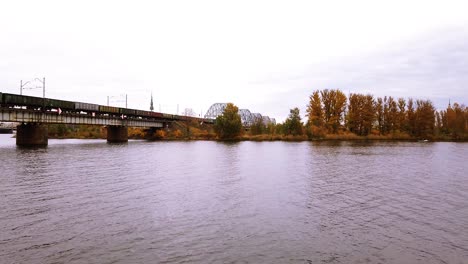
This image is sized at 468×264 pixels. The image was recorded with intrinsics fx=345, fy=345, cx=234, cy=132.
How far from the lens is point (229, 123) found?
159 m

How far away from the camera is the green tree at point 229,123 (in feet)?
522

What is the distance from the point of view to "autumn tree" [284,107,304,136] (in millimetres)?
156750

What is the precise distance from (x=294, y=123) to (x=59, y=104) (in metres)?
96.0

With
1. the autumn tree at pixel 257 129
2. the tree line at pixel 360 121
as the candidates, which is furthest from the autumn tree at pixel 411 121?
the autumn tree at pixel 257 129

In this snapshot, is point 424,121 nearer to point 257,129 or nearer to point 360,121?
point 360,121

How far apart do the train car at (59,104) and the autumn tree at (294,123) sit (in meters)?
89.7

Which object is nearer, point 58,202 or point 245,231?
point 245,231

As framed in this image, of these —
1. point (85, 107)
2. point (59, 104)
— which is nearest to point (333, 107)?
point (85, 107)

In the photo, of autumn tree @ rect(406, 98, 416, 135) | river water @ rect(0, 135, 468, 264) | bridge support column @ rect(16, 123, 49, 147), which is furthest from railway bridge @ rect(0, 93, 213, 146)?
autumn tree @ rect(406, 98, 416, 135)

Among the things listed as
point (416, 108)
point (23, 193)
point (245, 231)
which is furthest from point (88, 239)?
point (416, 108)

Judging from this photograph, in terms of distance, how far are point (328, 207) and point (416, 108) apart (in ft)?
542

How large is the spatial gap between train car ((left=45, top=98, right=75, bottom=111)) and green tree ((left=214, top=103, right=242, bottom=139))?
66213 mm

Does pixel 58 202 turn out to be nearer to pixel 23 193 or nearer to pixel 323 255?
pixel 23 193

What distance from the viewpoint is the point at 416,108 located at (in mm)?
165875
